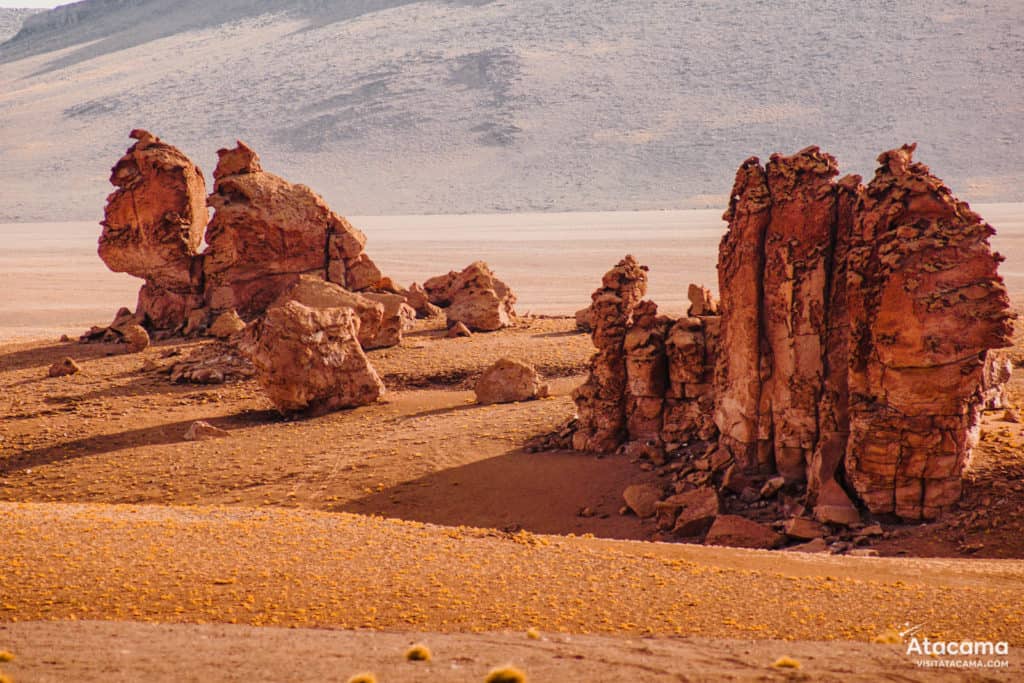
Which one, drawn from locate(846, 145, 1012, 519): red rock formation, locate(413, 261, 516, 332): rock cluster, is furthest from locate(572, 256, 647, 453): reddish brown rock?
locate(413, 261, 516, 332): rock cluster

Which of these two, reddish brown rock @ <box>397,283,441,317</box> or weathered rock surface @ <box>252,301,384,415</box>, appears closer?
weathered rock surface @ <box>252,301,384,415</box>

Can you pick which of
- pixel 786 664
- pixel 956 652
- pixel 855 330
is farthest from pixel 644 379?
pixel 786 664

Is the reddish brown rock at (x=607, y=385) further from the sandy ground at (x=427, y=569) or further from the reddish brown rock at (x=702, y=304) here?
the reddish brown rock at (x=702, y=304)

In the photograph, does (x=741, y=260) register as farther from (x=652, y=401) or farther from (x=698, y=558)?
(x=698, y=558)

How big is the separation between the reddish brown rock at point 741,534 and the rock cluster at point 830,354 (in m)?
0.08

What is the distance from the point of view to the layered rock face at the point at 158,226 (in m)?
28.2

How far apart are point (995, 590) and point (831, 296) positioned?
5112mm

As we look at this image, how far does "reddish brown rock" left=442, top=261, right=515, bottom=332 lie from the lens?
28.5 meters

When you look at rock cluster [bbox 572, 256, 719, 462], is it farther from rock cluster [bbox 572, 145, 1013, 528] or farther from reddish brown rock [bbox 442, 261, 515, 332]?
reddish brown rock [bbox 442, 261, 515, 332]

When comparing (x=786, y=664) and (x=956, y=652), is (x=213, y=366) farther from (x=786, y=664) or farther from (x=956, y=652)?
(x=956, y=652)

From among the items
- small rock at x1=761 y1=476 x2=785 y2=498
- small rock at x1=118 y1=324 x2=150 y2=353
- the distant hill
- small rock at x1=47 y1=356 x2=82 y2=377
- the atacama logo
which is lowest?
small rock at x1=761 y1=476 x2=785 y2=498

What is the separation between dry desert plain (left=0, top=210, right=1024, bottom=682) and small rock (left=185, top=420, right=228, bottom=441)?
0.21 m

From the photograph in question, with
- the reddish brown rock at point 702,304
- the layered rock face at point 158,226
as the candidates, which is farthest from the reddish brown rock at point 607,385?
the layered rock face at point 158,226

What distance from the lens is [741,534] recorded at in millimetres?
14031
